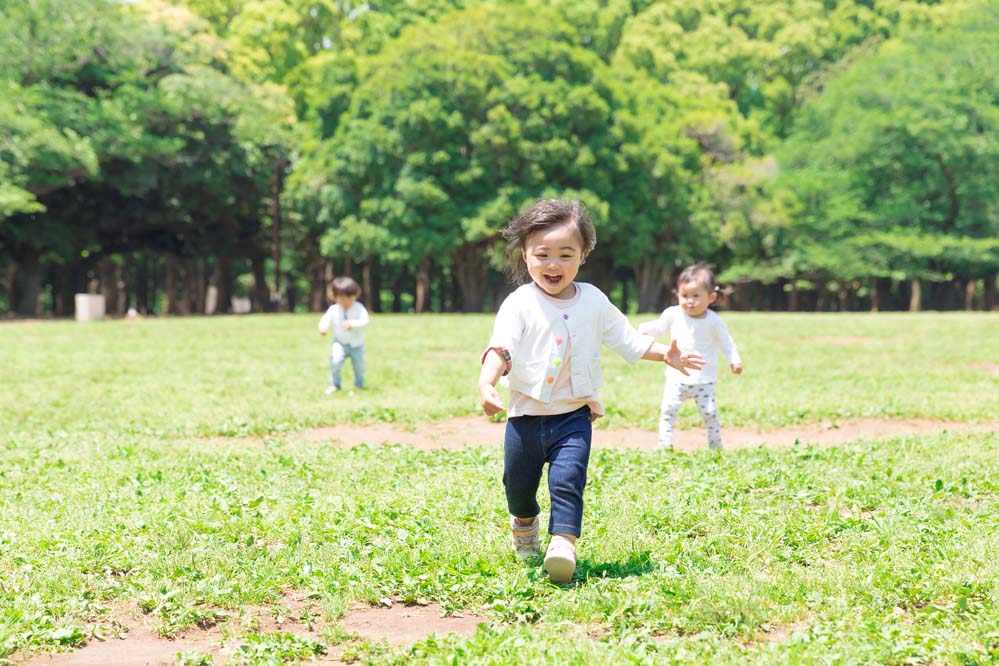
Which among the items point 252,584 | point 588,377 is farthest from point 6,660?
point 588,377

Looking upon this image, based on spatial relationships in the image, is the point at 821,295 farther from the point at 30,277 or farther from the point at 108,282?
the point at 30,277

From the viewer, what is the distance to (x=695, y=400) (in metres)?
8.06

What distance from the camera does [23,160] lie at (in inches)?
1128

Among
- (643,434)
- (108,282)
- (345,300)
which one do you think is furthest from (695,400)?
(108,282)

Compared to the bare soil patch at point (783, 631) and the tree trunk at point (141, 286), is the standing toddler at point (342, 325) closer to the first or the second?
the bare soil patch at point (783, 631)

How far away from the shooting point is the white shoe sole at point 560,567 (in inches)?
167

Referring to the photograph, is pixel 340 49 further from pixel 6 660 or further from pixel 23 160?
pixel 6 660

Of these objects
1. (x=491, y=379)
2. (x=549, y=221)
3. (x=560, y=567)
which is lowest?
(x=560, y=567)

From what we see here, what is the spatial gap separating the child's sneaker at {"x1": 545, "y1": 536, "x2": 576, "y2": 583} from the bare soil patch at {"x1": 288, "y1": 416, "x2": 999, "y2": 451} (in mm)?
3894

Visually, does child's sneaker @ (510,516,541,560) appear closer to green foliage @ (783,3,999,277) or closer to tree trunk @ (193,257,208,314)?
green foliage @ (783,3,999,277)

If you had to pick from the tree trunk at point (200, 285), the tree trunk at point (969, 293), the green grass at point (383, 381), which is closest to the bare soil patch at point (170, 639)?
the green grass at point (383, 381)

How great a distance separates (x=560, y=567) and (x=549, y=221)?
169 centimetres

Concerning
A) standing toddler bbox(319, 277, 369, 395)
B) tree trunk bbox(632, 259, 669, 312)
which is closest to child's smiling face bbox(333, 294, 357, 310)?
standing toddler bbox(319, 277, 369, 395)

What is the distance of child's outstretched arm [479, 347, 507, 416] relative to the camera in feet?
14.1
